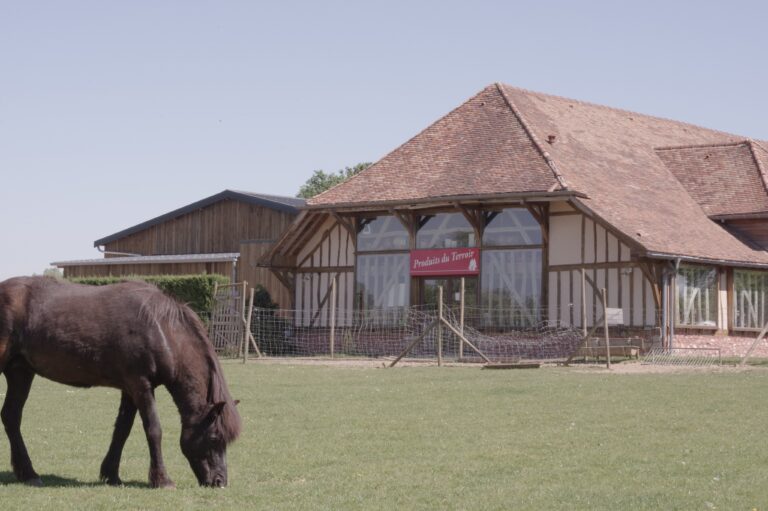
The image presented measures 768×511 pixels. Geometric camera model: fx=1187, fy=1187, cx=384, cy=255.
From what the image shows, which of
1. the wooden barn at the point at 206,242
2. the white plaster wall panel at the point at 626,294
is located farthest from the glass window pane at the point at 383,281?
the white plaster wall panel at the point at 626,294

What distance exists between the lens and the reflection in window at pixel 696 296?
100.0 feet

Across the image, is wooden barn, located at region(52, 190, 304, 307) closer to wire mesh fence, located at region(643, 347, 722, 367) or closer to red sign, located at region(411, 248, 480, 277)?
red sign, located at region(411, 248, 480, 277)

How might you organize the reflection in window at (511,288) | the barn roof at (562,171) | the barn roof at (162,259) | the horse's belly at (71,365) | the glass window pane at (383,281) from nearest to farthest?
the horse's belly at (71,365), the barn roof at (562,171), the reflection in window at (511,288), the glass window pane at (383,281), the barn roof at (162,259)

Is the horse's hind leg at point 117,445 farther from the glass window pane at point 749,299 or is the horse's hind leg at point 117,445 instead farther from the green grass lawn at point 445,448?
the glass window pane at point 749,299

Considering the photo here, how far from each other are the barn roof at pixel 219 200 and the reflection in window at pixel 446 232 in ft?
21.0

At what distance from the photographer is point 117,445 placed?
1021 centimetres

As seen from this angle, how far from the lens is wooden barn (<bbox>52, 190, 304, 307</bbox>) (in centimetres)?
3944

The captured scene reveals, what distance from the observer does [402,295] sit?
33.8 m

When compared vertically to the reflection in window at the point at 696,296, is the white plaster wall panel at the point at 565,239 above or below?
above

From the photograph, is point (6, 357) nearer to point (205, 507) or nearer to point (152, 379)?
point (152, 379)

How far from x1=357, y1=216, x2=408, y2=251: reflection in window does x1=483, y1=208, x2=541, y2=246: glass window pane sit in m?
2.81

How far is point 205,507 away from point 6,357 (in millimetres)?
2484

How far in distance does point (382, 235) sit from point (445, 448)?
2214 centimetres

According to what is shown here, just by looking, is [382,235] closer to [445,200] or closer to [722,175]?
[445,200]
